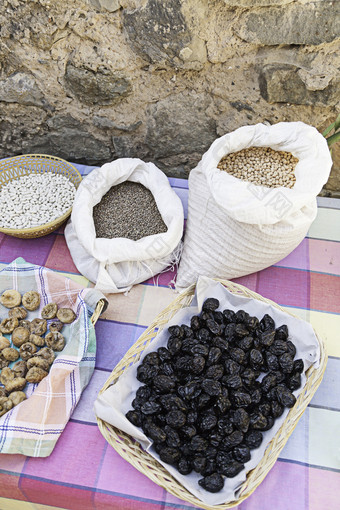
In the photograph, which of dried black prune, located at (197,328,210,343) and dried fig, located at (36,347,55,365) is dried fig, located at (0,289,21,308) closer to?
dried fig, located at (36,347,55,365)

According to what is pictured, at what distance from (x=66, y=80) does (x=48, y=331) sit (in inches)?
32.9

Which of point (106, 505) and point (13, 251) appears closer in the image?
point (106, 505)

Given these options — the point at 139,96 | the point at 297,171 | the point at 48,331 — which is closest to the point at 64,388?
the point at 48,331

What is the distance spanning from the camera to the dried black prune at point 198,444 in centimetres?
90

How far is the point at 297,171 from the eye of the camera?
1190 mm

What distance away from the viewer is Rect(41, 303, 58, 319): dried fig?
118cm

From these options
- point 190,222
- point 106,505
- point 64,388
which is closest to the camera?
point 106,505

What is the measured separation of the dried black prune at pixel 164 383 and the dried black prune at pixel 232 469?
198mm

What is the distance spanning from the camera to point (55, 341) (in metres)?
1.12

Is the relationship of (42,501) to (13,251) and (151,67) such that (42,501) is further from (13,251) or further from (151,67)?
(151,67)

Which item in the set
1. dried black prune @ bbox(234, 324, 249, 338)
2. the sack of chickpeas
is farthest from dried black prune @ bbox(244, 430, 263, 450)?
the sack of chickpeas

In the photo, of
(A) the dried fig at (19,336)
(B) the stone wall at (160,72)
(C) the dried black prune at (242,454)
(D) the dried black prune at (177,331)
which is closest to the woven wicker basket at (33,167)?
(B) the stone wall at (160,72)

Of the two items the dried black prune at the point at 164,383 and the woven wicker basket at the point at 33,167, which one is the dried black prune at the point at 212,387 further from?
the woven wicker basket at the point at 33,167

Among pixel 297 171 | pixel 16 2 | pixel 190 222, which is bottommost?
pixel 190 222
